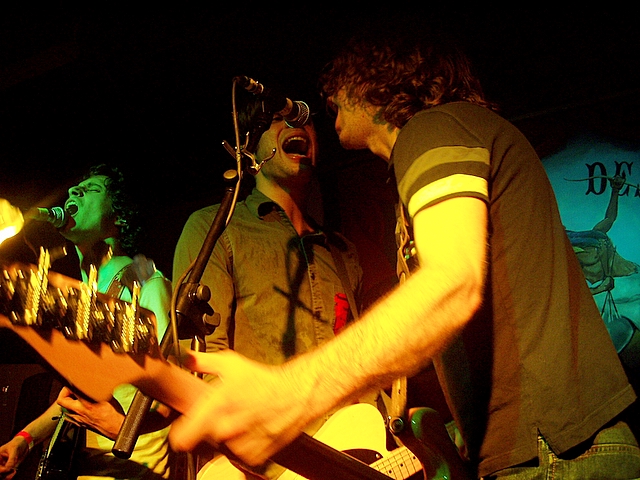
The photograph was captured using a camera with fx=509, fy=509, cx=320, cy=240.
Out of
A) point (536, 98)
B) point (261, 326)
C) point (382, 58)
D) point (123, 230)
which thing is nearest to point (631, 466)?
point (382, 58)

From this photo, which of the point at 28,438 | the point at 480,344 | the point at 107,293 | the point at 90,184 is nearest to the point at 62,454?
the point at 28,438

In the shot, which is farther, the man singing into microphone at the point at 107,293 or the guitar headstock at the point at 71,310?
the man singing into microphone at the point at 107,293

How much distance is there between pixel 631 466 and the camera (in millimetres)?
1028

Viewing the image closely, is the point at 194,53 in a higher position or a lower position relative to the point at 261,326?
higher

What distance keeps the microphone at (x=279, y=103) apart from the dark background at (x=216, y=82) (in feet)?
2.90

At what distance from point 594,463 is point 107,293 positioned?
7.20 ft

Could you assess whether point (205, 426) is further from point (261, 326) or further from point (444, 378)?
point (261, 326)

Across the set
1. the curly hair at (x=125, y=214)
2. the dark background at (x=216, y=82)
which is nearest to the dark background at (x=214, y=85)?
the dark background at (x=216, y=82)

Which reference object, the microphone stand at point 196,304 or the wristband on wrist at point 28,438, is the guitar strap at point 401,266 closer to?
the microphone stand at point 196,304

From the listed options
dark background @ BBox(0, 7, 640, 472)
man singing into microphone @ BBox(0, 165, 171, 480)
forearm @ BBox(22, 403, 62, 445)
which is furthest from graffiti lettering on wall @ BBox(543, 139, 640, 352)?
forearm @ BBox(22, 403, 62, 445)

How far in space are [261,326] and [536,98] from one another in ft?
7.32

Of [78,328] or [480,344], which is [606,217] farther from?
[78,328]

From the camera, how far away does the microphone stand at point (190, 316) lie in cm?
141

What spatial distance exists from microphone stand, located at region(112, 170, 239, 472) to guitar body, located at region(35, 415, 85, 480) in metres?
1.33
